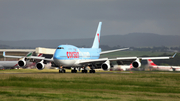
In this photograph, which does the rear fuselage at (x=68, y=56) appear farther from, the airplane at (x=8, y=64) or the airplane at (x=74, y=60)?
the airplane at (x=8, y=64)

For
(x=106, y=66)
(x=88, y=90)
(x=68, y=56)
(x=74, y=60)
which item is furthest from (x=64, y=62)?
(x=88, y=90)

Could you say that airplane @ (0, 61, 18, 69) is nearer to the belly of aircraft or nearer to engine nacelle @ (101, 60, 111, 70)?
the belly of aircraft

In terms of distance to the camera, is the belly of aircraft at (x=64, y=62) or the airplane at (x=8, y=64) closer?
the belly of aircraft at (x=64, y=62)

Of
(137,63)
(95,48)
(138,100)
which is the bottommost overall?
(138,100)

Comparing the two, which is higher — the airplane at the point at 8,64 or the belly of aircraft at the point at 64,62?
the airplane at the point at 8,64

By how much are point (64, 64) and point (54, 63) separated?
9.29 feet

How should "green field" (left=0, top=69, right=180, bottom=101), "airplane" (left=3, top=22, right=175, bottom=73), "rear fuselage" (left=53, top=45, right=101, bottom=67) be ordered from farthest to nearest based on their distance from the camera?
"airplane" (left=3, top=22, right=175, bottom=73)
"rear fuselage" (left=53, top=45, right=101, bottom=67)
"green field" (left=0, top=69, right=180, bottom=101)

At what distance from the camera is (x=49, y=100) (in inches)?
792

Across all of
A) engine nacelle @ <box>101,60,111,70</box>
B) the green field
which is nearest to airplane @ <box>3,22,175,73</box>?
engine nacelle @ <box>101,60,111,70</box>

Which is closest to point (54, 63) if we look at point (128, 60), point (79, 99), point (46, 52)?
point (128, 60)

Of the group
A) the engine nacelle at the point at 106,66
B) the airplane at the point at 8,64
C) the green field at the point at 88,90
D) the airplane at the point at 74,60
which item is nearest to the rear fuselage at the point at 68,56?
the airplane at the point at 74,60

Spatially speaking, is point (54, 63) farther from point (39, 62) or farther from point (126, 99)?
point (126, 99)

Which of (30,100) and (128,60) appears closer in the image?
(30,100)

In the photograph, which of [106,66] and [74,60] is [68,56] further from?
[106,66]
